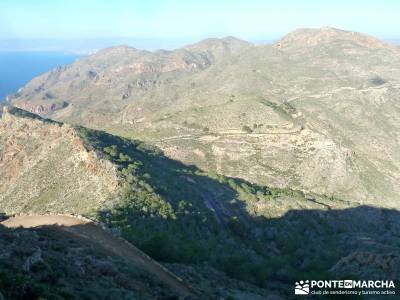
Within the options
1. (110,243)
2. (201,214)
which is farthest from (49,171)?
(110,243)

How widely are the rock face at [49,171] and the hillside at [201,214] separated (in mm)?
164

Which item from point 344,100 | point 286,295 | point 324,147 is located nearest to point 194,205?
point 286,295

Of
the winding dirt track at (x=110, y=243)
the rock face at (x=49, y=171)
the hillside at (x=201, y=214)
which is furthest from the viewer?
the rock face at (x=49, y=171)

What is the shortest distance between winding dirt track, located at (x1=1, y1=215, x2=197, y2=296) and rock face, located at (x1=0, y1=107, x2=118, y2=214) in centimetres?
1030

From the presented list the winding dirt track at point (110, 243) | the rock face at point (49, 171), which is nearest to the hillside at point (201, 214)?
the rock face at point (49, 171)

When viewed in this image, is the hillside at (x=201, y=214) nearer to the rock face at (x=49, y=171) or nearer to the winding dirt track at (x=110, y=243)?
the rock face at (x=49, y=171)

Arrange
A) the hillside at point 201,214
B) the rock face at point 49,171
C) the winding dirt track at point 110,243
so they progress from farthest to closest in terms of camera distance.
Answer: the rock face at point 49,171, the hillside at point 201,214, the winding dirt track at point 110,243

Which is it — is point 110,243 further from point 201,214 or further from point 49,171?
point 49,171

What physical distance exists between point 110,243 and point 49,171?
29.6 m

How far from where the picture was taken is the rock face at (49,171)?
4969 cm

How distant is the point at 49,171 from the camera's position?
56438mm

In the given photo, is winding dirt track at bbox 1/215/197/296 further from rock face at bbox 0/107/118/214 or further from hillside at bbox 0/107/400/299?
rock face at bbox 0/107/118/214

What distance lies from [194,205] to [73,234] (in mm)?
29746

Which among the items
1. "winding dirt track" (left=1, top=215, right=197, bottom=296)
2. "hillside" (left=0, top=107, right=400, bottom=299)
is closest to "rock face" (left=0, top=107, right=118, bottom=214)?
"hillside" (left=0, top=107, right=400, bottom=299)
